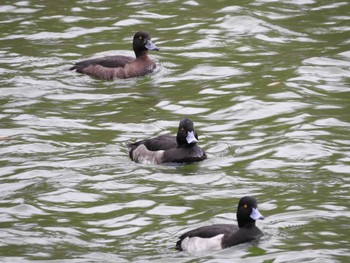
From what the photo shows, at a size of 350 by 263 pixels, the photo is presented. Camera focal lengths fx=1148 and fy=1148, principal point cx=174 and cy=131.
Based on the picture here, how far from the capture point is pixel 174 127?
16.6 meters

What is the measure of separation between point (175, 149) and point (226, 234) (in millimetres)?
3440

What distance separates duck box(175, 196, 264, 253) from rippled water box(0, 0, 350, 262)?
10 cm

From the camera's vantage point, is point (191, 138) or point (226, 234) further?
point (191, 138)

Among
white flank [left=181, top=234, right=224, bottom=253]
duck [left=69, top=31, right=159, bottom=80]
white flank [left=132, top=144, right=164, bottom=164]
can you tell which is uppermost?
duck [left=69, top=31, right=159, bottom=80]

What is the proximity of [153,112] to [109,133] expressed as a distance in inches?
45.6

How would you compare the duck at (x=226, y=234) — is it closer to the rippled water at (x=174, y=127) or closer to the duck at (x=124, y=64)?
the rippled water at (x=174, y=127)

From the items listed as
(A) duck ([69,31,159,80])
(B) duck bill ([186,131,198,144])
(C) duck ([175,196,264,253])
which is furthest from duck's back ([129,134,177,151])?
(A) duck ([69,31,159,80])

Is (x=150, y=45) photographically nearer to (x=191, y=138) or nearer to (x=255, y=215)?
(x=191, y=138)

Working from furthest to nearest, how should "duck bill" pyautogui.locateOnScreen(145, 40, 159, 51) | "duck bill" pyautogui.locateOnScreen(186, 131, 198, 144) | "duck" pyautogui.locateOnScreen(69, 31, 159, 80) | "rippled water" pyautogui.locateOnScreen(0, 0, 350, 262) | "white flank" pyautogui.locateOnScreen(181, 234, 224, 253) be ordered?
"duck bill" pyautogui.locateOnScreen(145, 40, 159, 51), "duck" pyautogui.locateOnScreen(69, 31, 159, 80), "duck bill" pyautogui.locateOnScreen(186, 131, 198, 144), "rippled water" pyautogui.locateOnScreen(0, 0, 350, 262), "white flank" pyautogui.locateOnScreen(181, 234, 224, 253)

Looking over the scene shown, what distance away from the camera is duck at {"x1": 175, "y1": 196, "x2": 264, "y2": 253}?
1168 cm

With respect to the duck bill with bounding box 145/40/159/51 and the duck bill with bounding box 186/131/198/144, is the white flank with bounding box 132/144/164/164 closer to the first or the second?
the duck bill with bounding box 186/131/198/144

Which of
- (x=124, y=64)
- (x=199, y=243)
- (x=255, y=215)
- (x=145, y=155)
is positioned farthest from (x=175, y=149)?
(x=124, y=64)

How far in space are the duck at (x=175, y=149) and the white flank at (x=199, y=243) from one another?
10.9 ft

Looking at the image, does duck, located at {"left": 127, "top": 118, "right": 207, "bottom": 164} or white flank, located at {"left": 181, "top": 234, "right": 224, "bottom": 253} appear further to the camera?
duck, located at {"left": 127, "top": 118, "right": 207, "bottom": 164}
